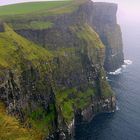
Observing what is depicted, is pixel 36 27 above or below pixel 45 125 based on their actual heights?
above

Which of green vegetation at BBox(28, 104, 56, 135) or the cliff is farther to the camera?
green vegetation at BBox(28, 104, 56, 135)

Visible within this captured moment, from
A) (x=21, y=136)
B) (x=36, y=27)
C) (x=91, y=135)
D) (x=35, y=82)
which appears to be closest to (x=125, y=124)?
(x=91, y=135)

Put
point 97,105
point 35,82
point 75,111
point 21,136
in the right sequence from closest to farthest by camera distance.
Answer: point 21,136
point 35,82
point 75,111
point 97,105

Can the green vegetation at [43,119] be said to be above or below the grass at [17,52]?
below

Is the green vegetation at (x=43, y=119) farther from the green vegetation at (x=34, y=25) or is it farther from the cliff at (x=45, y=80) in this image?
the green vegetation at (x=34, y=25)

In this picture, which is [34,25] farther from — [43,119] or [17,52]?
[43,119]

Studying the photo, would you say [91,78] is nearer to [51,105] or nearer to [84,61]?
[84,61]

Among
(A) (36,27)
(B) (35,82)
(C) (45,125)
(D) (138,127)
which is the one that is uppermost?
(A) (36,27)

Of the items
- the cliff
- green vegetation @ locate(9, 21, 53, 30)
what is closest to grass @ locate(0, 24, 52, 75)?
the cliff

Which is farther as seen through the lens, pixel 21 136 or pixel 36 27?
pixel 36 27

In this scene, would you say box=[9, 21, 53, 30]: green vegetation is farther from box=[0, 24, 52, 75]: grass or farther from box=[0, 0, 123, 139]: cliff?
box=[0, 24, 52, 75]: grass

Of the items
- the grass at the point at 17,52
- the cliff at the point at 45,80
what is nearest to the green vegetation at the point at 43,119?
the cliff at the point at 45,80
